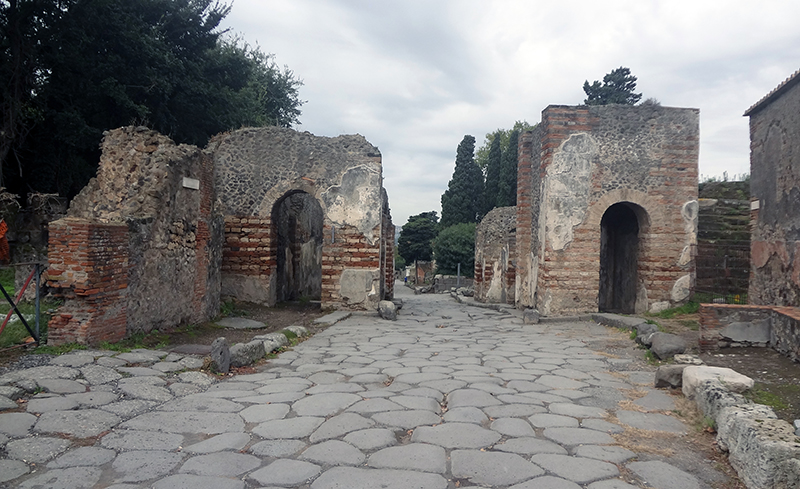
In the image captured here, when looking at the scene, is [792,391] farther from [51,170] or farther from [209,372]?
[51,170]

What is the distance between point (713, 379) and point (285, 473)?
303 cm

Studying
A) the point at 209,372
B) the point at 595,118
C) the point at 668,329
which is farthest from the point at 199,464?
the point at 595,118

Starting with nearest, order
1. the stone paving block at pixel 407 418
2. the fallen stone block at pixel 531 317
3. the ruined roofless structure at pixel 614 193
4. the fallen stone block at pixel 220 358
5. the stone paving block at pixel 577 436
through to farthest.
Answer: the stone paving block at pixel 577 436 < the stone paving block at pixel 407 418 < the fallen stone block at pixel 220 358 < the fallen stone block at pixel 531 317 < the ruined roofless structure at pixel 614 193

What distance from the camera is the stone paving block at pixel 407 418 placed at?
11.7ft

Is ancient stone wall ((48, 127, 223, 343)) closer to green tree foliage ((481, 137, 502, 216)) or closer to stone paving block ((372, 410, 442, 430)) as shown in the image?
stone paving block ((372, 410, 442, 430))

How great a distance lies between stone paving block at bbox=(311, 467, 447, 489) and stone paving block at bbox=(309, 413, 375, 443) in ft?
1.70

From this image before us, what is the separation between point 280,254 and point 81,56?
306 inches

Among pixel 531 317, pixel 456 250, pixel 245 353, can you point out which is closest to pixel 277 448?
pixel 245 353

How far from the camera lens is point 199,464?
288 cm

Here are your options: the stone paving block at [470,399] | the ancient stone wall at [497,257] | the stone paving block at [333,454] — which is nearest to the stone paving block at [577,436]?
the stone paving block at [470,399]

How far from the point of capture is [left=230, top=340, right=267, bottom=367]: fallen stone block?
17.3 feet

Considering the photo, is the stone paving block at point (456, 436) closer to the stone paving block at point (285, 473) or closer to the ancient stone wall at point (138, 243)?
the stone paving block at point (285, 473)

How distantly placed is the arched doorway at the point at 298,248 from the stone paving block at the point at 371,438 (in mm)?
7884

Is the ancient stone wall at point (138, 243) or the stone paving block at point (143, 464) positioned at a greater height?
the ancient stone wall at point (138, 243)
